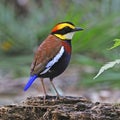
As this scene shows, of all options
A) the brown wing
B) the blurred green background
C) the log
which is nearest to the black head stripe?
the brown wing

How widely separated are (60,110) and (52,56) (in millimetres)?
1017

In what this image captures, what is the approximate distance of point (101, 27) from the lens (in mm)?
8875

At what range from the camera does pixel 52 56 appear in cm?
510

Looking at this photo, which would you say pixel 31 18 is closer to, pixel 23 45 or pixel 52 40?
pixel 23 45

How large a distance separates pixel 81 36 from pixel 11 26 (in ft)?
5.09

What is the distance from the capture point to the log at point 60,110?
13.2 ft

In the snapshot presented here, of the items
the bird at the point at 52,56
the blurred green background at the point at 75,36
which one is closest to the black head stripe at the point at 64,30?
the bird at the point at 52,56

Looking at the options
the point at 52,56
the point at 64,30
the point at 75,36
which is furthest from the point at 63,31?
the point at 75,36

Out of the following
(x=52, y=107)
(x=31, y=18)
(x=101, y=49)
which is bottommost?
(x=52, y=107)

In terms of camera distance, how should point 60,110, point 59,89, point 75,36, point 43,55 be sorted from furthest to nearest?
1. point 75,36
2. point 59,89
3. point 43,55
4. point 60,110

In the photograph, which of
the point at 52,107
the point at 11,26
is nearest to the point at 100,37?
the point at 11,26

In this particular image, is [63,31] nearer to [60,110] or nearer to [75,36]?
[60,110]

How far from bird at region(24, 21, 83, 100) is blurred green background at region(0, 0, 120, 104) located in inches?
100

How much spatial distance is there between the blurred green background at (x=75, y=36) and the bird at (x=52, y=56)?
8.36ft
